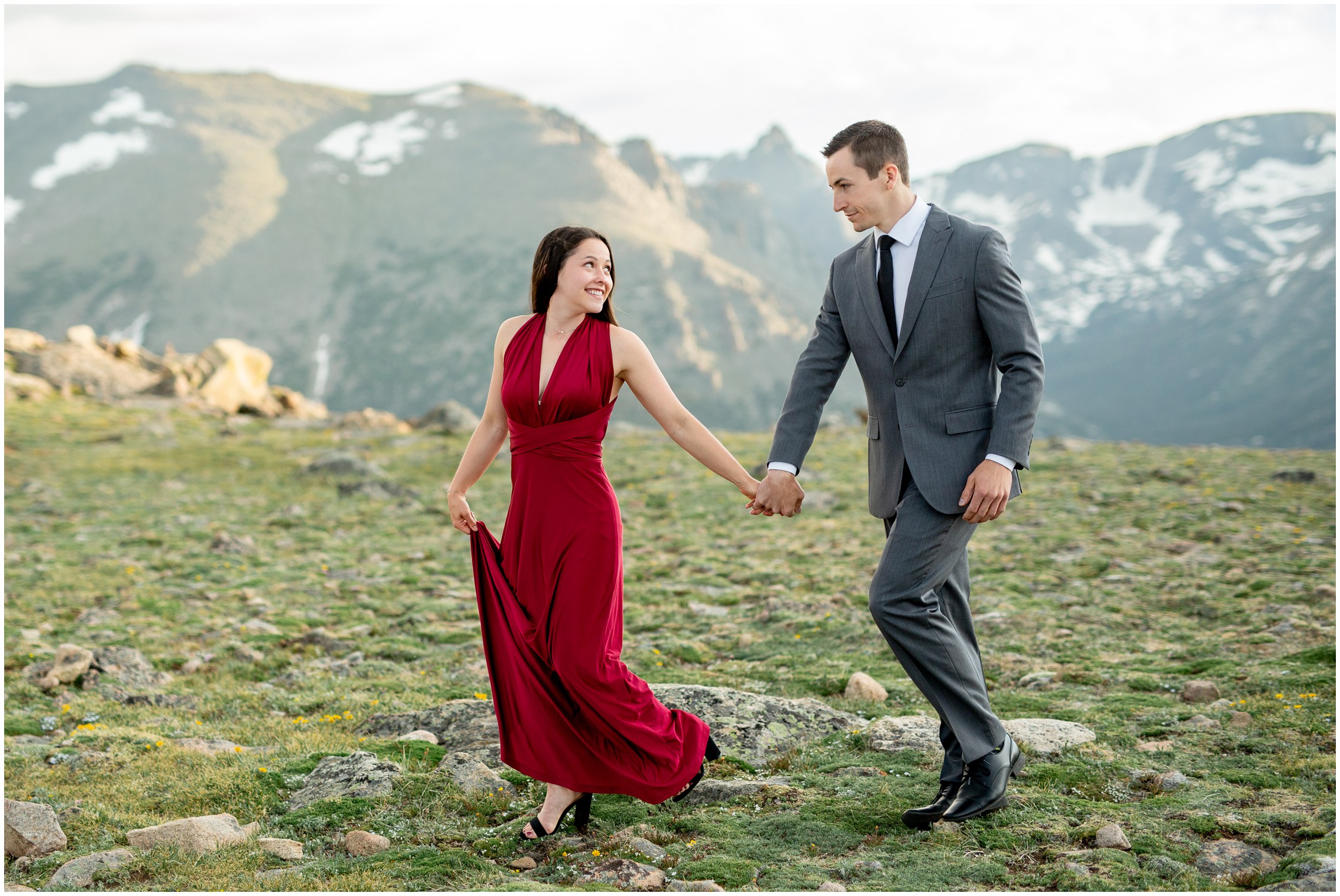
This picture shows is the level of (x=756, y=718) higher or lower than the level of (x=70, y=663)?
higher

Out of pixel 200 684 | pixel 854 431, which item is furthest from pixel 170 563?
pixel 854 431

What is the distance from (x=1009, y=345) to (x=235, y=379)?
35.0 meters

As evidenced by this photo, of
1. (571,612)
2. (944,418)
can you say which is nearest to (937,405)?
(944,418)

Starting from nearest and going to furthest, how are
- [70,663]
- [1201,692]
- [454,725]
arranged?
[454,725] < [1201,692] < [70,663]

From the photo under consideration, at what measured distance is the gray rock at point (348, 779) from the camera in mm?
5320

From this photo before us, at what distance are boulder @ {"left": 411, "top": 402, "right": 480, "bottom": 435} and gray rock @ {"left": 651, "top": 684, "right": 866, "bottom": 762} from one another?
874 inches

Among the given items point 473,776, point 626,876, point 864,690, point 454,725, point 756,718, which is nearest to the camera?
point 626,876

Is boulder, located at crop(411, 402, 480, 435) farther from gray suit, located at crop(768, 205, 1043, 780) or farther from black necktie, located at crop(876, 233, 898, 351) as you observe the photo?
gray suit, located at crop(768, 205, 1043, 780)

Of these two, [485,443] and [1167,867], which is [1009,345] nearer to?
[1167,867]

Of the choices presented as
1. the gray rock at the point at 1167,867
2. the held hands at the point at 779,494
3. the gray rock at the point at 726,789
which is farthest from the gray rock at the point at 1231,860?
the held hands at the point at 779,494

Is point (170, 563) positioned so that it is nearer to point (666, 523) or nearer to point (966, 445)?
point (666, 523)

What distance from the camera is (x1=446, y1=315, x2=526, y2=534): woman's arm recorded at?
5.16m

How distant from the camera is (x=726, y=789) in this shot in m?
5.25

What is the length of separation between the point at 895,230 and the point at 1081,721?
134 inches
